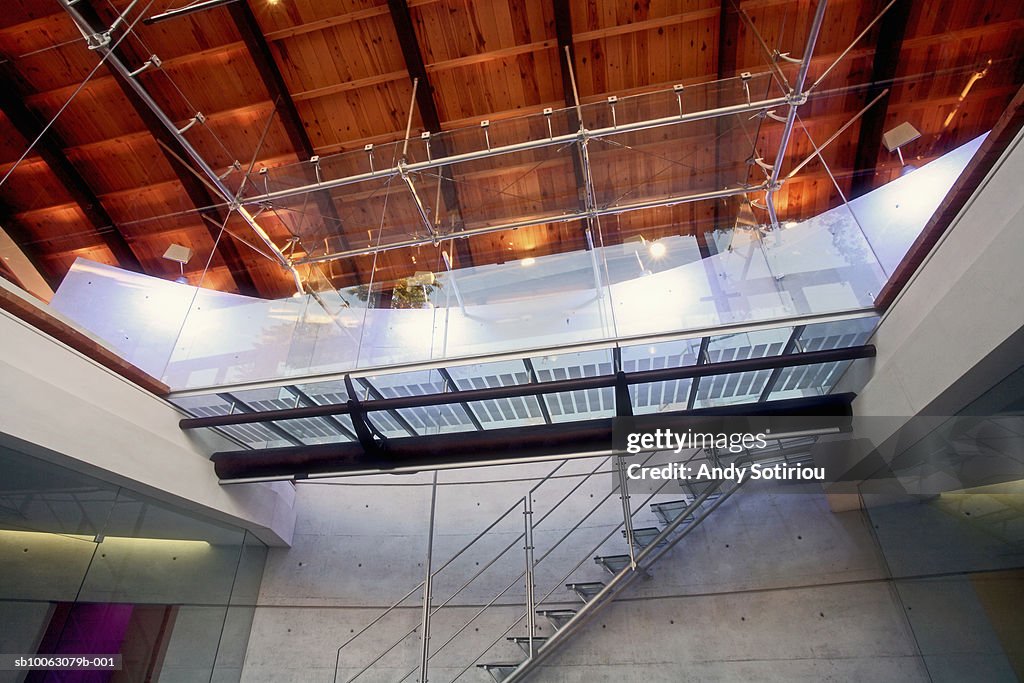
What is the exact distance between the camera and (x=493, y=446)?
3.58m

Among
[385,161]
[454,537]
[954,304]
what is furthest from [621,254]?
[454,537]

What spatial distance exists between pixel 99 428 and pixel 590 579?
12.5 feet

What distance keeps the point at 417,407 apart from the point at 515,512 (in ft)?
6.35

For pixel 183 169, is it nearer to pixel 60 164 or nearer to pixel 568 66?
pixel 60 164

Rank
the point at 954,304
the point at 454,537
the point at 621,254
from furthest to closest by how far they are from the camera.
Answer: the point at 454,537 → the point at 621,254 → the point at 954,304

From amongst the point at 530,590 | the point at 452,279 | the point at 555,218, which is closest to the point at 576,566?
the point at 530,590

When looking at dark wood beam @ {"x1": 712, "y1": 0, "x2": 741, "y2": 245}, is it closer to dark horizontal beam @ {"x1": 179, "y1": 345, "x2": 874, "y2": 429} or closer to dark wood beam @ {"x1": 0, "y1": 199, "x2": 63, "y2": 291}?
dark horizontal beam @ {"x1": 179, "y1": 345, "x2": 874, "y2": 429}

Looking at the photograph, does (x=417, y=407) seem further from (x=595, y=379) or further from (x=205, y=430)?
(x=205, y=430)

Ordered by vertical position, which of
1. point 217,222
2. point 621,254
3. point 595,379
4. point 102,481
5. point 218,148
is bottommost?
point 102,481

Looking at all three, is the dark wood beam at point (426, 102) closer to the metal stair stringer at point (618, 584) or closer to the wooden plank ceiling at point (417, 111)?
the wooden plank ceiling at point (417, 111)

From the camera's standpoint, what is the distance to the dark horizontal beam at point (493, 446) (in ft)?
10.6

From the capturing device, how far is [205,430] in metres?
3.89

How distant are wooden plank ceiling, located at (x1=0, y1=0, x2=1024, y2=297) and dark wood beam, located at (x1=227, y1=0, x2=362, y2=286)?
0.02 meters

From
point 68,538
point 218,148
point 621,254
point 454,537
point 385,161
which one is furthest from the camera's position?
point 218,148
